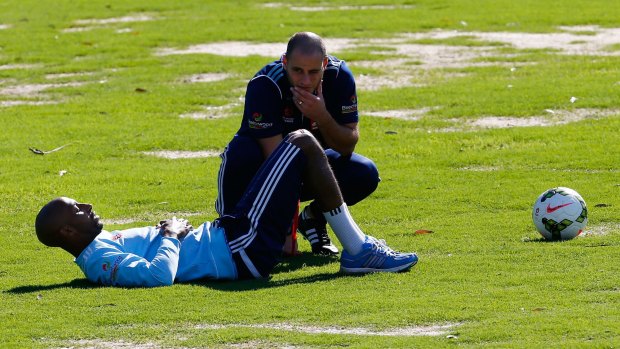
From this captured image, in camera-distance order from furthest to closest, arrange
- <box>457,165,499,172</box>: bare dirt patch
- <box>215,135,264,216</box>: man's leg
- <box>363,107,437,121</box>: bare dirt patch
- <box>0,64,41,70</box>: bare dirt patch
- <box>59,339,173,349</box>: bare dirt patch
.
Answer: <box>0,64,41,70</box>: bare dirt patch < <box>363,107,437,121</box>: bare dirt patch < <box>457,165,499,172</box>: bare dirt patch < <box>215,135,264,216</box>: man's leg < <box>59,339,173,349</box>: bare dirt patch

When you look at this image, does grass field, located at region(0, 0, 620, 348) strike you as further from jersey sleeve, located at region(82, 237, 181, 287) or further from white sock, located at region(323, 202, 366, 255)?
white sock, located at region(323, 202, 366, 255)

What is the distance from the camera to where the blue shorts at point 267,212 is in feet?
27.5

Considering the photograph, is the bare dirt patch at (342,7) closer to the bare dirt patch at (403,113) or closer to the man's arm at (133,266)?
the bare dirt patch at (403,113)

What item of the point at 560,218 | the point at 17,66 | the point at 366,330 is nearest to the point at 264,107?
the point at 560,218

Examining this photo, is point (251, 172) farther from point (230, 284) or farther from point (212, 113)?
point (212, 113)

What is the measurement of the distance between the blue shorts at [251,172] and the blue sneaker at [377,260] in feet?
2.88

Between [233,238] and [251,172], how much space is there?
3.67ft

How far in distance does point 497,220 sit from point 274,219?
2.56 m

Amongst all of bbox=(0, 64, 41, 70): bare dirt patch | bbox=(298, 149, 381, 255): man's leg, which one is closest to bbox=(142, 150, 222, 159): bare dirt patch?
bbox=(298, 149, 381, 255): man's leg

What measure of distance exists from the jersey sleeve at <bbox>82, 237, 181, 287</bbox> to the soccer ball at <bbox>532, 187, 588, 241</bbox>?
9.23 feet

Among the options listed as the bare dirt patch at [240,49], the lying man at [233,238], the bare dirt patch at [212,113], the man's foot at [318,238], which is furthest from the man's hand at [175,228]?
the bare dirt patch at [240,49]

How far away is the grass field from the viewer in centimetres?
720

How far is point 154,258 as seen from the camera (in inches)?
327

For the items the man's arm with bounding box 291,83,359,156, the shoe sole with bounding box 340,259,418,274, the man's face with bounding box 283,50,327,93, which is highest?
the man's face with bounding box 283,50,327,93
